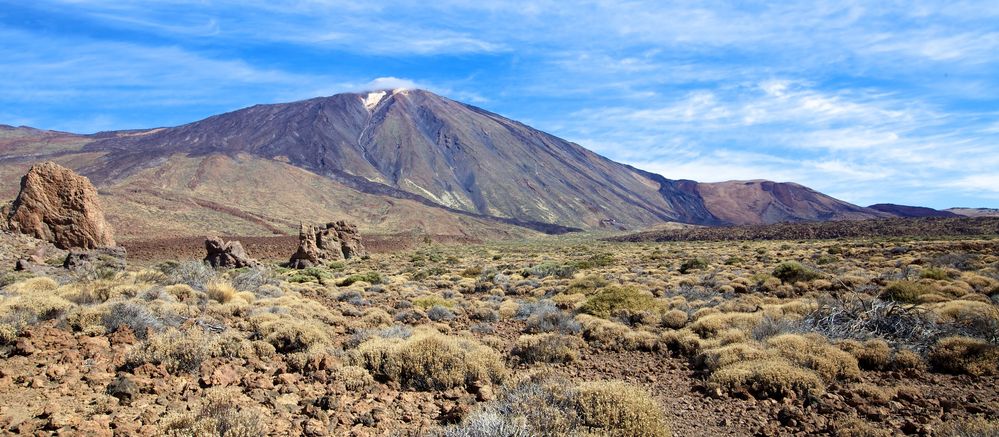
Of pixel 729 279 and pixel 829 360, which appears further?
pixel 729 279

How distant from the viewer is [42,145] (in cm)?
11738

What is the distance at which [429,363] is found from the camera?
6402mm

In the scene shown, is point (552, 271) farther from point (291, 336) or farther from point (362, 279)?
point (291, 336)

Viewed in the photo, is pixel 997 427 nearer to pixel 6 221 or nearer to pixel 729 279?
pixel 729 279

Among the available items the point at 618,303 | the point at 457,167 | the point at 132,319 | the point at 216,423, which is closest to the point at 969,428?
the point at 216,423

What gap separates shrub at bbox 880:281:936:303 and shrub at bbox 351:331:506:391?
10107 millimetres

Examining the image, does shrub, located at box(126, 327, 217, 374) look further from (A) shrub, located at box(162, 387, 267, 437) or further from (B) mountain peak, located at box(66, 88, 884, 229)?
(B) mountain peak, located at box(66, 88, 884, 229)

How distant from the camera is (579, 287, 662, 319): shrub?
11562 mm

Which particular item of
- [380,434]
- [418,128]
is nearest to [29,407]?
[380,434]

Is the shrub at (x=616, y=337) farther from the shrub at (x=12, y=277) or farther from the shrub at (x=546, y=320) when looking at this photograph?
the shrub at (x=12, y=277)

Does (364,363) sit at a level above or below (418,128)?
below

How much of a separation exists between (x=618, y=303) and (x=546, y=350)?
4451 millimetres

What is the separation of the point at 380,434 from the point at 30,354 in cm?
458

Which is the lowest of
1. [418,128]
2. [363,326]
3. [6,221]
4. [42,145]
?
[363,326]
